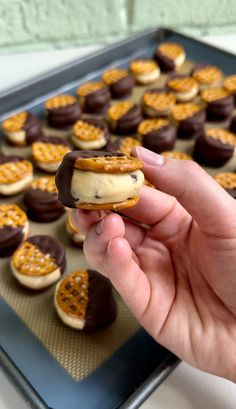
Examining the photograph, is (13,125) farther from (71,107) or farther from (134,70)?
(134,70)

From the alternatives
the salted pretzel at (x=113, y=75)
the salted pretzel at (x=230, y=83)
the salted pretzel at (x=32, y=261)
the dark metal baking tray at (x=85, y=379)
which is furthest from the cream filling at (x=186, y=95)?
the dark metal baking tray at (x=85, y=379)

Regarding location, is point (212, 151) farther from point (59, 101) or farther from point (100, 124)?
point (59, 101)

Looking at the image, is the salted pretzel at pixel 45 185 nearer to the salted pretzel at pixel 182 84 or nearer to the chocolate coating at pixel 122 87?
the chocolate coating at pixel 122 87

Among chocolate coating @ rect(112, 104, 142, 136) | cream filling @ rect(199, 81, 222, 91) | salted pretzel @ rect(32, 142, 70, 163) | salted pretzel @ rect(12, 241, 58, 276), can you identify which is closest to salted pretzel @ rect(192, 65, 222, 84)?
cream filling @ rect(199, 81, 222, 91)

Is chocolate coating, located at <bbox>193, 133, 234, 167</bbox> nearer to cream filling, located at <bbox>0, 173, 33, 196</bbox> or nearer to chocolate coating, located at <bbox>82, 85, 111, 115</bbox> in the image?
chocolate coating, located at <bbox>82, 85, 111, 115</bbox>

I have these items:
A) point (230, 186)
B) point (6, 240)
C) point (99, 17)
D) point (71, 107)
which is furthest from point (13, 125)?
point (99, 17)

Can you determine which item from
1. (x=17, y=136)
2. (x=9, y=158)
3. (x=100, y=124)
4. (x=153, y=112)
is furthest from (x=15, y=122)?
(x=153, y=112)
